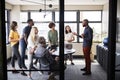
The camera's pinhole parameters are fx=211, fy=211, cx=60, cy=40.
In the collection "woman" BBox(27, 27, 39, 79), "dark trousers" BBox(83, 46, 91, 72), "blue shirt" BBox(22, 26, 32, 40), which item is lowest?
"dark trousers" BBox(83, 46, 91, 72)

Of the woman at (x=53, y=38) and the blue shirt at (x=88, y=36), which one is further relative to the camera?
the blue shirt at (x=88, y=36)

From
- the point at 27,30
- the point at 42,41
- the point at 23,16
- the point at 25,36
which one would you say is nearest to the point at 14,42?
the point at 25,36

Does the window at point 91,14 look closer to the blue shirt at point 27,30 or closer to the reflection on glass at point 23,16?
the reflection on glass at point 23,16

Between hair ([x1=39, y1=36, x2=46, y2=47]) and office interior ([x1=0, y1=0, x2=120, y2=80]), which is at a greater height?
office interior ([x1=0, y1=0, x2=120, y2=80])

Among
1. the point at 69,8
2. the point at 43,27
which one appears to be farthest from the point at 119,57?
the point at 69,8

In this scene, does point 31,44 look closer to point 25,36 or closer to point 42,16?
point 25,36

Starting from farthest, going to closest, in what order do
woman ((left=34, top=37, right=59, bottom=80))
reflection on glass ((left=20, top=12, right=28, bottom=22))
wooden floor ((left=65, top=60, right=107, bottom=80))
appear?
reflection on glass ((left=20, top=12, right=28, bottom=22)) < wooden floor ((left=65, top=60, right=107, bottom=80)) < woman ((left=34, top=37, right=59, bottom=80))

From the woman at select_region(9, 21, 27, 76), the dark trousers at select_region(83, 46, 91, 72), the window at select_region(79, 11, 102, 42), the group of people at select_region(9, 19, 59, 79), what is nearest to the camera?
the group of people at select_region(9, 19, 59, 79)

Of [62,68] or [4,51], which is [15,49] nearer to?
[4,51]

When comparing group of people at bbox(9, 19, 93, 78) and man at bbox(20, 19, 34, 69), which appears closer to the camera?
group of people at bbox(9, 19, 93, 78)

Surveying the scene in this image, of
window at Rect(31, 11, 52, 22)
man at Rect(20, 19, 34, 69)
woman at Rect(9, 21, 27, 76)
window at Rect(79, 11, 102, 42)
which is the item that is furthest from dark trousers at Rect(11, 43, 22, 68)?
window at Rect(79, 11, 102, 42)

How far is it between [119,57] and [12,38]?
112 inches

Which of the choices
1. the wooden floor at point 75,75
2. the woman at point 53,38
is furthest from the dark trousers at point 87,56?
the woman at point 53,38

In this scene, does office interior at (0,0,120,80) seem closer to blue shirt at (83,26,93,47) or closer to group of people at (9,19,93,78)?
blue shirt at (83,26,93,47)
